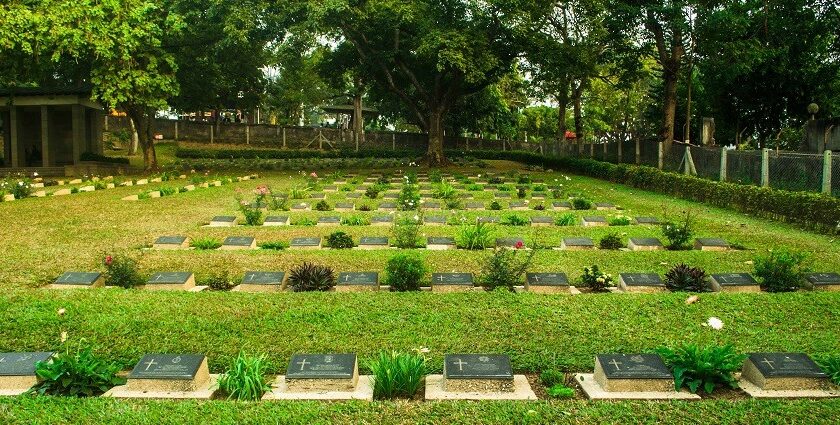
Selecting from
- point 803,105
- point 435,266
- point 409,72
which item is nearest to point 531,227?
point 435,266

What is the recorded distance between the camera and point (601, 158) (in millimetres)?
28938

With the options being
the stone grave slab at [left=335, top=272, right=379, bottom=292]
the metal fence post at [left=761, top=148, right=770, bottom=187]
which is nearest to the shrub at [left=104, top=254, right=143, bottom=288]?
the stone grave slab at [left=335, top=272, right=379, bottom=292]

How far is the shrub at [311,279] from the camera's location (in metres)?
7.10

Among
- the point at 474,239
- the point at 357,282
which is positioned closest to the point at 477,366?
the point at 357,282

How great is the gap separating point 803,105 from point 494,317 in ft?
89.0

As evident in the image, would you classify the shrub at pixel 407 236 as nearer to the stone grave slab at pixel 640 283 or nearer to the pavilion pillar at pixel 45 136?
the stone grave slab at pixel 640 283

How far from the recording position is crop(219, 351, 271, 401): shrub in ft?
14.2

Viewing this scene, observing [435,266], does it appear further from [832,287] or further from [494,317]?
[832,287]

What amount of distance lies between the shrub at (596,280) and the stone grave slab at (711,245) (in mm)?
2952

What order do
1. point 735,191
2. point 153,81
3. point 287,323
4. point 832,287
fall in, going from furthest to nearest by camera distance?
point 153,81 → point 735,191 → point 832,287 → point 287,323

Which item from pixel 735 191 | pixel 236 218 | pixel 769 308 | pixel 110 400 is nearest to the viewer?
pixel 110 400

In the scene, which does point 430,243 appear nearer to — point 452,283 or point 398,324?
point 452,283

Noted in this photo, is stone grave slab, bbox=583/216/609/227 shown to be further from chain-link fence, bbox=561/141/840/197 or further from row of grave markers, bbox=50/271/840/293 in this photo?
row of grave markers, bbox=50/271/840/293

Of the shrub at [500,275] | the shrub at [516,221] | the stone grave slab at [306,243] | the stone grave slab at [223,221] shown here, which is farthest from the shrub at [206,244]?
the shrub at [516,221]
